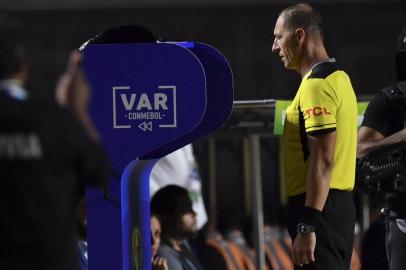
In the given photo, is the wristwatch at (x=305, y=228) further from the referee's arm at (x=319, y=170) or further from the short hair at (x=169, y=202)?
the short hair at (x=169, y=202)

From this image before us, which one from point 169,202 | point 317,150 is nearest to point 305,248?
point 317,150

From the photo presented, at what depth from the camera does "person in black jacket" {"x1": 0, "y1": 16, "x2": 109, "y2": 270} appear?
3074mm

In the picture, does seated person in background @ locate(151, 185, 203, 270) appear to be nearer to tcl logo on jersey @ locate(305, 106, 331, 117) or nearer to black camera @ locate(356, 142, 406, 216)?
black camera @ locate(356, 142, 406, 216)

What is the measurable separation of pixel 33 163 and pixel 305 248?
1.60 meters

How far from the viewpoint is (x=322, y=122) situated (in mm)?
4395

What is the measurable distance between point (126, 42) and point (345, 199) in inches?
42.0

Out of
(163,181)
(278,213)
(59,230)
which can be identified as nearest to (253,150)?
(163,181)

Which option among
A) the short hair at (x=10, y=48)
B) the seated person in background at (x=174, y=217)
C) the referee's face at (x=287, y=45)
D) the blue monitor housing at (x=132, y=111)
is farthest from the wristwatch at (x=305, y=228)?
the seated person in background at (x=174, y=217)


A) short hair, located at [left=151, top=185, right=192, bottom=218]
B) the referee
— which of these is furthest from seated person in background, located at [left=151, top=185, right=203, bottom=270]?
the referee

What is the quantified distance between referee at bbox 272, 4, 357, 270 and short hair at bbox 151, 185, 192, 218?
181 cm

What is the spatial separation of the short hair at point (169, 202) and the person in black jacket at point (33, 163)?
10.5 ft

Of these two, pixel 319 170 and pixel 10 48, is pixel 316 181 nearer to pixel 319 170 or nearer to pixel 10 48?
pixel 319 170

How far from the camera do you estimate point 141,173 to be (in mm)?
4402

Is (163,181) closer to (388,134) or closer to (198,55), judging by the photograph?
(388,134)
